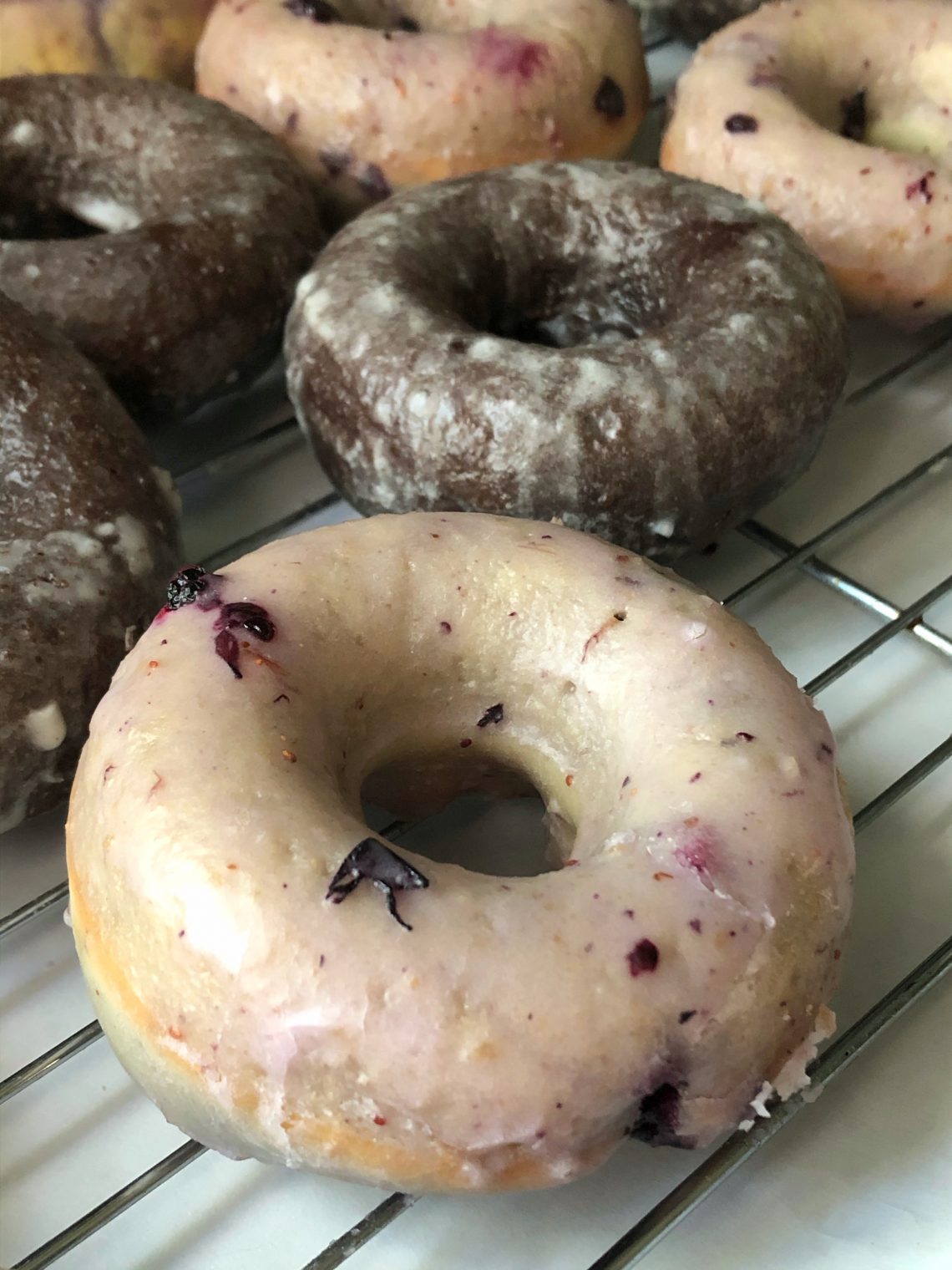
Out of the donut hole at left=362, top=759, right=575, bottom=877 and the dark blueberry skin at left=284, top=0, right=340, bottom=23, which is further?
the dark blueberry skin at left=284, top=0, right=340, bottom=23

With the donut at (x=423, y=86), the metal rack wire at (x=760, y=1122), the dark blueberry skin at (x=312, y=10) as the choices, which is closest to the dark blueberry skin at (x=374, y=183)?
the donut at (x=423, y=86)

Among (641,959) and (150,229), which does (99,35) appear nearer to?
(150,229)

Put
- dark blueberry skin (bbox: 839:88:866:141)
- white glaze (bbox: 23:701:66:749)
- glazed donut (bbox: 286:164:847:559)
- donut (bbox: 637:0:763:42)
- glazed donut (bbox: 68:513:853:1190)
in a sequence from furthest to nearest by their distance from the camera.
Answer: donut (bbox: 637:0:763:42), dark blueberry skin (bbox: 839:88:866:141), glazed donut (bbox: 286:164:847:559), white glaze (bbox: 23:701:66:749), glazed donut (bbox: 68:513:853:1190)

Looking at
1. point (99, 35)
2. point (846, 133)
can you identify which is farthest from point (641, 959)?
point (99, 35)

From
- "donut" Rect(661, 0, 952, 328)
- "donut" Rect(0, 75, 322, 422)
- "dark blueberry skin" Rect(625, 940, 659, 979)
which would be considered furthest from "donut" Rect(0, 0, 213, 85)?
"dark blueberry skin" Rect(625, 940, 659, 979)

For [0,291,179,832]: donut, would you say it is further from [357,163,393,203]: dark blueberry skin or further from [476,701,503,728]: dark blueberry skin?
[357,163,393,203]: dark blueberry skin

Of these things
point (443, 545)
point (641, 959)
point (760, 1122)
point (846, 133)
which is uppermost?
point (846, 133)
